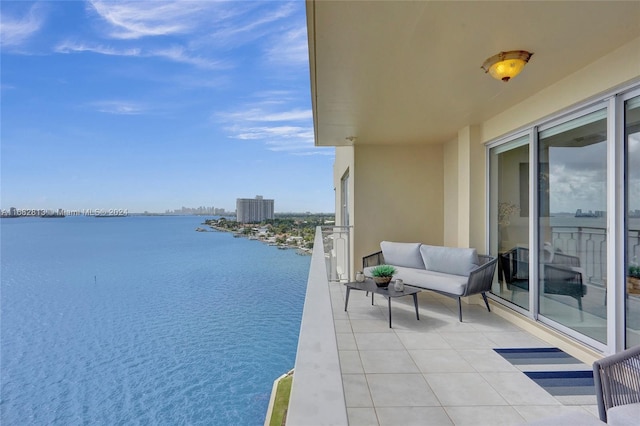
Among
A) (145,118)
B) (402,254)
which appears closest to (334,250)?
(402,254)

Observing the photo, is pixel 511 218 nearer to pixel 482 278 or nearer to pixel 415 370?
pixel 482 278

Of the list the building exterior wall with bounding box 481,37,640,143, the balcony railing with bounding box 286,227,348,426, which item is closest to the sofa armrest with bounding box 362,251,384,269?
the building exterior wall with bounding box 481,37,640,143

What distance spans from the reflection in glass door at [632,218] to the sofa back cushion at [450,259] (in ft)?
6.76

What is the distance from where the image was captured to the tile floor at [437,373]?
2.23 meters

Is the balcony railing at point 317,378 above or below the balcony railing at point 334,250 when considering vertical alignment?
above

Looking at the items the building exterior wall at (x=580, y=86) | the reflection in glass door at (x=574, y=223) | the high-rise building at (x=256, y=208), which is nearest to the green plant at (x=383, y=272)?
the reflection in glass door at (x=574, y=223)

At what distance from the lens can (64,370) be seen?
15.9 metres

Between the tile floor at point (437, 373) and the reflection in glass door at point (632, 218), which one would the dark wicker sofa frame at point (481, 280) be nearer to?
the tile floor at point (437, 373)

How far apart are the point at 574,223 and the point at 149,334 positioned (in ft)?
70.2

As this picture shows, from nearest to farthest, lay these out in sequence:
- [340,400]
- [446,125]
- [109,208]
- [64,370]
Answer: [340,400]
[446,125]
[64,370]
[109,208]

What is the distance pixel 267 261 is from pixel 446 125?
105ft

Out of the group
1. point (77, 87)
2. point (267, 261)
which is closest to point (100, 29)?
point (77, 87)

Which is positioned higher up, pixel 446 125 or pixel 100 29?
pixel 100 29

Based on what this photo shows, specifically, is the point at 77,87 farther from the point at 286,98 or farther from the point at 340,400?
the point at 340,400
